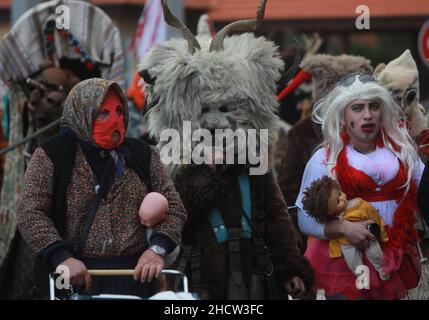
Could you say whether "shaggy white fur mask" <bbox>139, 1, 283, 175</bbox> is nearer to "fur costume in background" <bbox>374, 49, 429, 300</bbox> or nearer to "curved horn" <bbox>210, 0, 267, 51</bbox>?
"curved horn" <bbox>210, 0, 267, 51</bbox>

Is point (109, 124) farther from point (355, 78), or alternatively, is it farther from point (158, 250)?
point (355, 78)

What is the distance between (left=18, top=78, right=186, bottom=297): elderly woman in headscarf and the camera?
5.20 meters

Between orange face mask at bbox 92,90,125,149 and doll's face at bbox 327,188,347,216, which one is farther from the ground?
orange face mask at bbox 92,90,125,149

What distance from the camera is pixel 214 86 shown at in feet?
19.2

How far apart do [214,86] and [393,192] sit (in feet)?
3.99

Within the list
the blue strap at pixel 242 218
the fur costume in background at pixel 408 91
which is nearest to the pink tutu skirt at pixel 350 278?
the blue strap at pixel 242 218

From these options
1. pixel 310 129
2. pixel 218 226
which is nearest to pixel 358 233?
pixel 218 226

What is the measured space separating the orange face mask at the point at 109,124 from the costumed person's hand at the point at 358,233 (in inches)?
53.9

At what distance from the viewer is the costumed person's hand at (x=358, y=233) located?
5.97 m

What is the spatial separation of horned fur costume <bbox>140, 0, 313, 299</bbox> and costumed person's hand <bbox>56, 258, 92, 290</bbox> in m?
0.77

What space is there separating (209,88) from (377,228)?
121cm

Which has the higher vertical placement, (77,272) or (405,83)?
(405,83)

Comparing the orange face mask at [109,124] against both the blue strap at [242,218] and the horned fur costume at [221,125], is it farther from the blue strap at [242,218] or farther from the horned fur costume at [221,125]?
the blue strap at [242,218]

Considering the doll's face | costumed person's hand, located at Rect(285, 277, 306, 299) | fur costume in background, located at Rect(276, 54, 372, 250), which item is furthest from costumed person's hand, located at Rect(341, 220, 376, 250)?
fur costume in background, located at Rect(276, 54, 372, 250)
